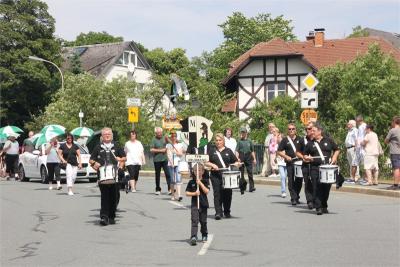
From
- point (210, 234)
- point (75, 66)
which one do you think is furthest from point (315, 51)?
point (210, 234)

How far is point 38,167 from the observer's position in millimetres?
28188

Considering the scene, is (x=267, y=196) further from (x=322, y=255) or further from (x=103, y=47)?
(x=103, y=47)

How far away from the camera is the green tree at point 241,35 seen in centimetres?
7838

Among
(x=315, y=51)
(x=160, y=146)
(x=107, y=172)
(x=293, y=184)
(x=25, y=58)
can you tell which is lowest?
(x=293, y=184)

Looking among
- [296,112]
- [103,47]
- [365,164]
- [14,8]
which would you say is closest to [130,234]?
[365,164]

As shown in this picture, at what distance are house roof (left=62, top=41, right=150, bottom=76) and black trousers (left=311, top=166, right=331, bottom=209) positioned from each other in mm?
50974

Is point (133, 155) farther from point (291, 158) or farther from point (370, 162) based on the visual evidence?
point (370, 162)

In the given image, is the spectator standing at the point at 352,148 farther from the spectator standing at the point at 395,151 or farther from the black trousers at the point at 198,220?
the black trousers at the point at 198,220

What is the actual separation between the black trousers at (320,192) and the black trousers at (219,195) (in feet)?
6.06

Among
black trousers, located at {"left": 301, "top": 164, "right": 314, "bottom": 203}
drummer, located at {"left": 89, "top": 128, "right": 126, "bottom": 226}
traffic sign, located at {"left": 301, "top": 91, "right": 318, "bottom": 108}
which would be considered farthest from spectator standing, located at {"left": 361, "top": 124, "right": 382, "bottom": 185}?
drummer, located at {"left": 89, "top": 128, "right": 126, "bottom": 226}

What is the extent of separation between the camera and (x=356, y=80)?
3300cm

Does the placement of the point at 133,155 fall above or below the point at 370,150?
below

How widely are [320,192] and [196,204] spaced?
424 centimetres

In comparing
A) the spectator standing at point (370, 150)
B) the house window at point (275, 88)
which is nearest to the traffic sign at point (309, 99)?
the spectator standing at point (370, 150)
